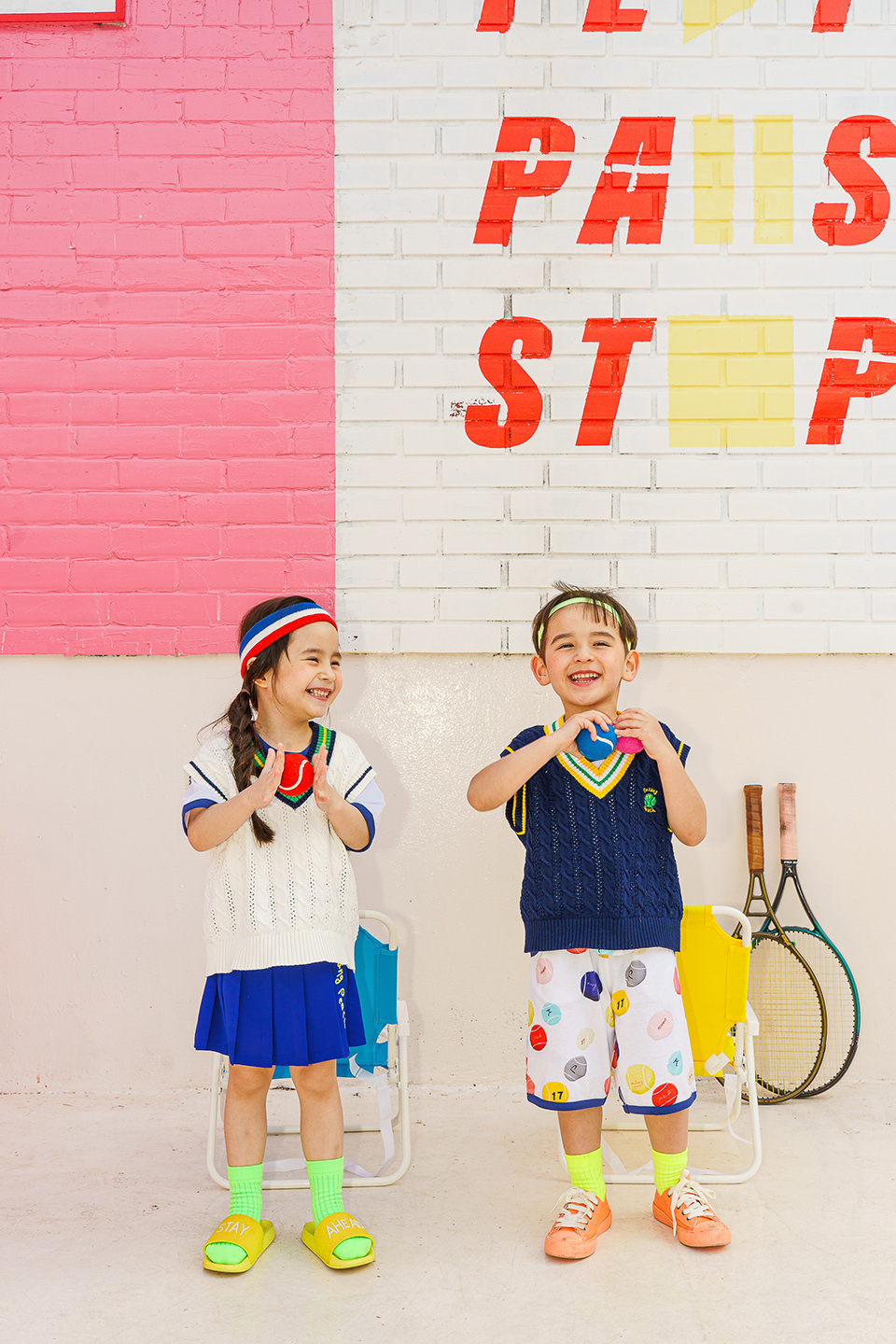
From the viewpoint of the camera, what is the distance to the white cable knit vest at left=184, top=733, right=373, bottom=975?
88.2 inches

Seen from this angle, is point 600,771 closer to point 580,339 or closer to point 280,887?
point 280,887

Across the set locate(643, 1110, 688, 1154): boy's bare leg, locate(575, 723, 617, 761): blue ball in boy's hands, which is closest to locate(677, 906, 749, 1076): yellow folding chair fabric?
locate(643, 1110, 688, 1154): boy's bare leg

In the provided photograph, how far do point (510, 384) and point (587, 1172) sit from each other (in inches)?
87.9

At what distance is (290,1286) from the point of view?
211cm

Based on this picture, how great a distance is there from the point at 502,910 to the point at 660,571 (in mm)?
1171

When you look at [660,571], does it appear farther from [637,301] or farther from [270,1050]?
[270,1050]

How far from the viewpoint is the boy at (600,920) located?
7.47ft

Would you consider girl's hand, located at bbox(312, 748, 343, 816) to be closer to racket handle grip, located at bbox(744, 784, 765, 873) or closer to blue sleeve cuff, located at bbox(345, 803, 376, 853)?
blue sleeve cuff, located at bbox(345, 803, 376, 853)

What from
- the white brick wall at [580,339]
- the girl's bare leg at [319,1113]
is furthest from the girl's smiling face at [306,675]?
the white brick wall at [580,339]

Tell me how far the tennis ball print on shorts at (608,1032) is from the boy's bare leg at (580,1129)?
0.06 m

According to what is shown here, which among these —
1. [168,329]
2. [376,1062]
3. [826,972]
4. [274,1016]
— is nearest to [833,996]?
[826,972]

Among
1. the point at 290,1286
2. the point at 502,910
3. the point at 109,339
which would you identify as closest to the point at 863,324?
the point at 502,910

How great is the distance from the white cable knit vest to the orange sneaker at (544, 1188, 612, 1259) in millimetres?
705

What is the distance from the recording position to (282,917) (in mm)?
2252
